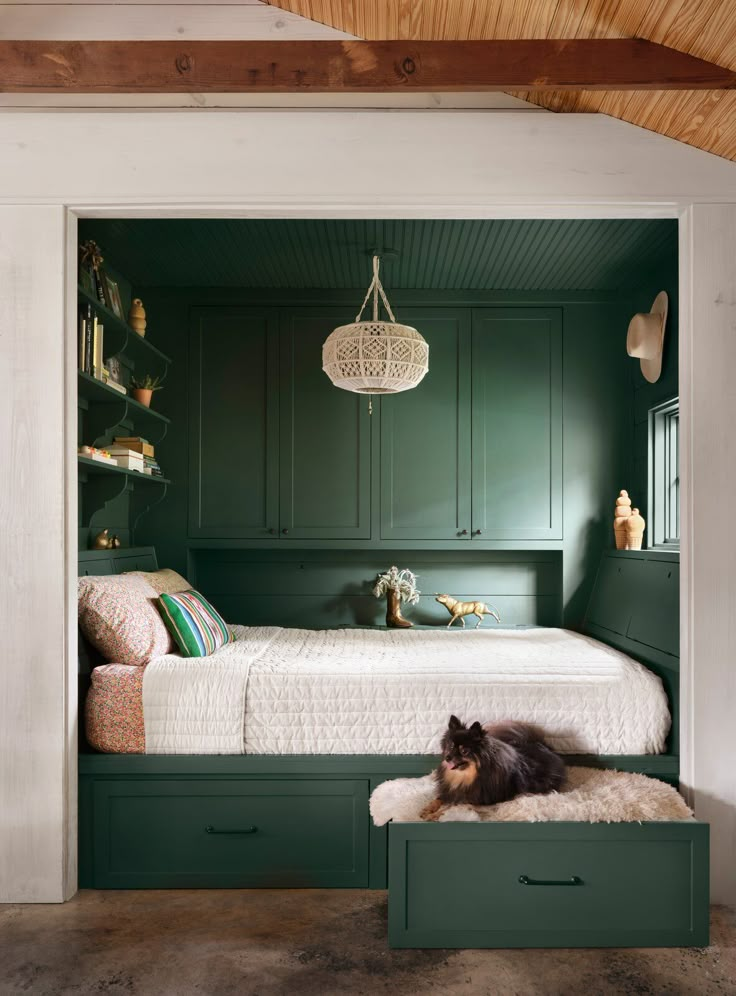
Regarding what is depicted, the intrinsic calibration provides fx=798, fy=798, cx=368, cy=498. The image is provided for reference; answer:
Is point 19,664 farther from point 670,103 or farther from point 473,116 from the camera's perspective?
point 670,103

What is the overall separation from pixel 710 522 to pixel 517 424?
1.74 meters

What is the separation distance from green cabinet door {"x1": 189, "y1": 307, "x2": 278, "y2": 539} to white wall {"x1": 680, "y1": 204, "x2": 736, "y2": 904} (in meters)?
2.23

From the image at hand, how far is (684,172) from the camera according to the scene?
2.61m

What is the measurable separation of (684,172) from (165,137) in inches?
67.0

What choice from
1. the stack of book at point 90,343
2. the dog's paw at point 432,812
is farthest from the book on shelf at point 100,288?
the dog's paw at point 432,812

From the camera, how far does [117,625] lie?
109 inches

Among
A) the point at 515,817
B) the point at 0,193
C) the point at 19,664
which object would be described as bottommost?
the point at 515,817

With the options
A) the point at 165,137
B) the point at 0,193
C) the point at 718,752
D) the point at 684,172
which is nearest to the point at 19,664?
the point at 0,193

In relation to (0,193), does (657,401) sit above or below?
below

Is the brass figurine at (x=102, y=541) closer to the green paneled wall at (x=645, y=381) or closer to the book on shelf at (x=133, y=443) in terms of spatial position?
the book on shelf at (x=133, y=443)

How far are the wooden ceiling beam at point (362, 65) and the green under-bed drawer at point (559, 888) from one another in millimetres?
2102

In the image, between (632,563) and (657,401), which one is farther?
(657,401)

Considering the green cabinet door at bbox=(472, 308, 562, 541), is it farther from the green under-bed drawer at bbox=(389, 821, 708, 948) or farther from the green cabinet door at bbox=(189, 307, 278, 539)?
the green under-bed drawer at bbox=(389, 821, 708, 948)

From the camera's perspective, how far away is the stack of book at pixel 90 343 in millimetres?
3025
